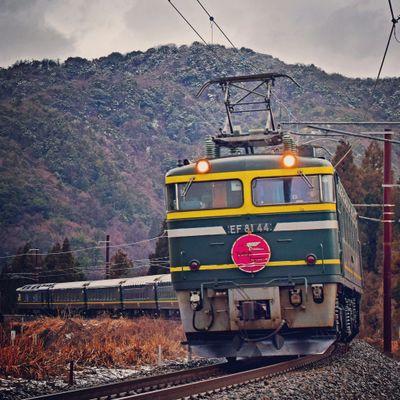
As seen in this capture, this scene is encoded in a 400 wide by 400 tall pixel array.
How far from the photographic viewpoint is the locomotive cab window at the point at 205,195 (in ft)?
50.1

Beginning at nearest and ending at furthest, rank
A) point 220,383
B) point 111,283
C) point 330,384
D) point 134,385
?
point 220,383
point 134,385
point 330,384
point 111,283

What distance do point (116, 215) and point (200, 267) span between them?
179 metres

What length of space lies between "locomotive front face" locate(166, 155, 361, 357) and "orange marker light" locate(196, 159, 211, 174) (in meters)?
0.07

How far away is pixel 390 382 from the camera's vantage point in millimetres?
16625

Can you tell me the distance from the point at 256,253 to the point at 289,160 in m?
1.77

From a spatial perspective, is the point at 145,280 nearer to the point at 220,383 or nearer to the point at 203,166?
the point at 203,166

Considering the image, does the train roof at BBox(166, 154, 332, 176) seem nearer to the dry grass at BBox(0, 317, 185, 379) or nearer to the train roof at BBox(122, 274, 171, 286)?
the dry grass at BBox(0, 317, 185, 379)

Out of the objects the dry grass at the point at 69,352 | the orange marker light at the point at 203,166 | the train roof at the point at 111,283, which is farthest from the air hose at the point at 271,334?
the train roof at the point at 111,283

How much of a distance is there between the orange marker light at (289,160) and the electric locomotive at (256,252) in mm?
25

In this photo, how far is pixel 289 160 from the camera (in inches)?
597

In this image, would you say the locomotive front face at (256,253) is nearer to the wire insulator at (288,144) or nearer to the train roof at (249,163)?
the train roof at (249,163)

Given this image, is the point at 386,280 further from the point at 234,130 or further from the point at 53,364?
the point at 53,364

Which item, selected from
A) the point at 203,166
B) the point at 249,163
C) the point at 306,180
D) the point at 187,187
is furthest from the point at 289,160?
the point at 187,187

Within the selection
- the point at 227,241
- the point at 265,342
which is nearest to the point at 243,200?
the point at 227,241
